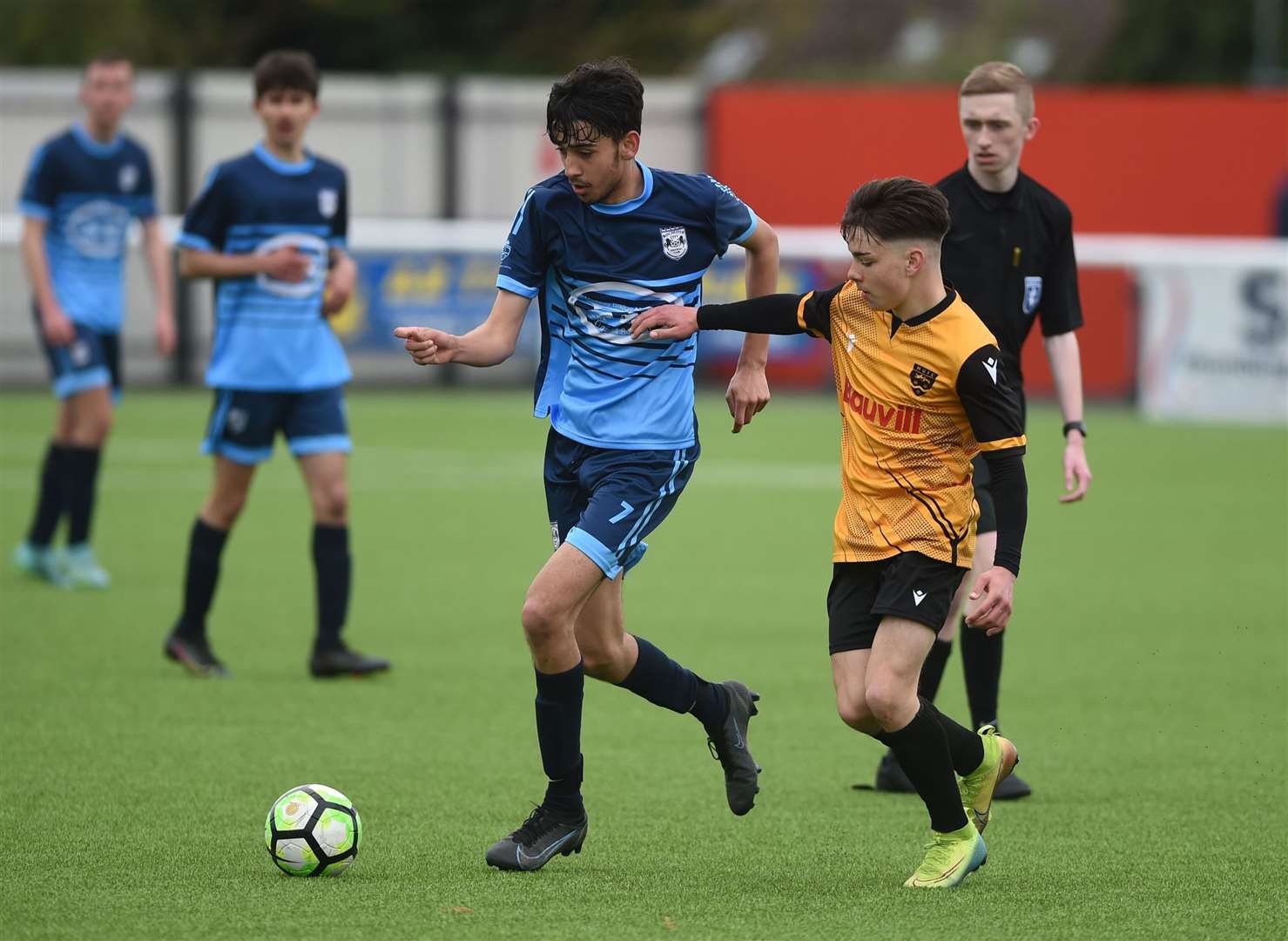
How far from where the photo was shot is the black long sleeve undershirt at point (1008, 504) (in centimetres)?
482

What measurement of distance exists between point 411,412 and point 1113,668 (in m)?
12.3

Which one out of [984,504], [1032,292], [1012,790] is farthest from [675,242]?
[1012,790]

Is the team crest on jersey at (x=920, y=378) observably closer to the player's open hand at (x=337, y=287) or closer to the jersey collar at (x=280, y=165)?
the player's open hand at (x=337, y=287)

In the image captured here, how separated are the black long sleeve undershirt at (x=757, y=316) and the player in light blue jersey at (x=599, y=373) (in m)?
0.26

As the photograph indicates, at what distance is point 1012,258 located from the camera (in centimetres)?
605

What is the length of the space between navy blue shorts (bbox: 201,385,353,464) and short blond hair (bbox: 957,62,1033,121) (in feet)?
9.89

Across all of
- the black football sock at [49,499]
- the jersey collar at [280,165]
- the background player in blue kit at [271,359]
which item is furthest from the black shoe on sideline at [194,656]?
the black football sock at [49,499]

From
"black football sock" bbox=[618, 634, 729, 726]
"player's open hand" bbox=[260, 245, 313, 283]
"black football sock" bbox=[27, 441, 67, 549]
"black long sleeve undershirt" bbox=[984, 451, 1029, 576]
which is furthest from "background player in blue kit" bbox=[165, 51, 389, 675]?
"black long sleeve undershirt" bbox=[984, 451, 1029, 576]

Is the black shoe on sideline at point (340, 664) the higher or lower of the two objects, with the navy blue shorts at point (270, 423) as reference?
lower

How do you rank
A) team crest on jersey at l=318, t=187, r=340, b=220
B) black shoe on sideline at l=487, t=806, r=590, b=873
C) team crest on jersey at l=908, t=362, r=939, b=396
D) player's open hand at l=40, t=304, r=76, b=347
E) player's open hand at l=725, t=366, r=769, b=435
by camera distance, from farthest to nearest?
1. player's open hand at l=40, t=304, r=76, b=347
2. team crest on jersey at l=318, t=187, r=340, b=220
3. player's open hand at l=725, t=366, r=769, b=435
4. black shoe on sideline at l=487, t=806, r=590, b=873
5. team crest on jersey at l=908, t=362, r=939, b=396

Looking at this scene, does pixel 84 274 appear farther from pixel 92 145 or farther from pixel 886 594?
pixel 886 594

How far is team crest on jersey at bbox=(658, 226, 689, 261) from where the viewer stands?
5379 mm

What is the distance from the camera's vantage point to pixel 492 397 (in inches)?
858

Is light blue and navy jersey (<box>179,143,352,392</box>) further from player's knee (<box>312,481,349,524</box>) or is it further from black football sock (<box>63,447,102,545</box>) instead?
black football sock (<box>63,447,102,545</box>)
